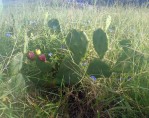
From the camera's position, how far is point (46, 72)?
1691mm

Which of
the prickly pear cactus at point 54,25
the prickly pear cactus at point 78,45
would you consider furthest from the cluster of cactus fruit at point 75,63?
the prickly pear cactus at point 54,25

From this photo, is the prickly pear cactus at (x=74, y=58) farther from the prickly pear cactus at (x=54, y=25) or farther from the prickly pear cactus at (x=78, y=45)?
the prickly pear cactus at (x=54, y=25)

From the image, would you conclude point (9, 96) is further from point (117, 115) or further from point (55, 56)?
point (117, 115)

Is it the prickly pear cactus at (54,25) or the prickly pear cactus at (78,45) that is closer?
the prickly pear cactus at (78,45)

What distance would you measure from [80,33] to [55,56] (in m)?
0.29

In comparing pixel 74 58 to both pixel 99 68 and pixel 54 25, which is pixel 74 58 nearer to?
pixel 99 68

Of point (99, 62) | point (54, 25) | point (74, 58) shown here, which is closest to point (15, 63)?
point (74, 58)

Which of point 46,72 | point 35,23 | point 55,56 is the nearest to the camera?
point 46,72

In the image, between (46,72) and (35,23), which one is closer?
(46,72)

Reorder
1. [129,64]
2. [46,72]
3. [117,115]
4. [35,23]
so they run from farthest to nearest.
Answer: [35,23] < [46,72] < [129,64] < [117,115]

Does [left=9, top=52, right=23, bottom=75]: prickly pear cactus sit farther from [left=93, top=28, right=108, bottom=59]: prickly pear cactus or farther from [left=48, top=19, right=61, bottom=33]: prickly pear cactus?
[left=48, top=19, right=61, bottom=33]: prickly pear cactus

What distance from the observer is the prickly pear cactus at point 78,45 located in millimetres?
1601

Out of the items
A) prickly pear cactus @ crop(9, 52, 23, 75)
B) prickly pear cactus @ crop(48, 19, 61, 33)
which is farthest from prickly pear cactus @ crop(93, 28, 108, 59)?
prickly pear cactus @ crop(48, 19, 61, 33)

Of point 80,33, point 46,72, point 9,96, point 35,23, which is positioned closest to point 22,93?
point 9,96
